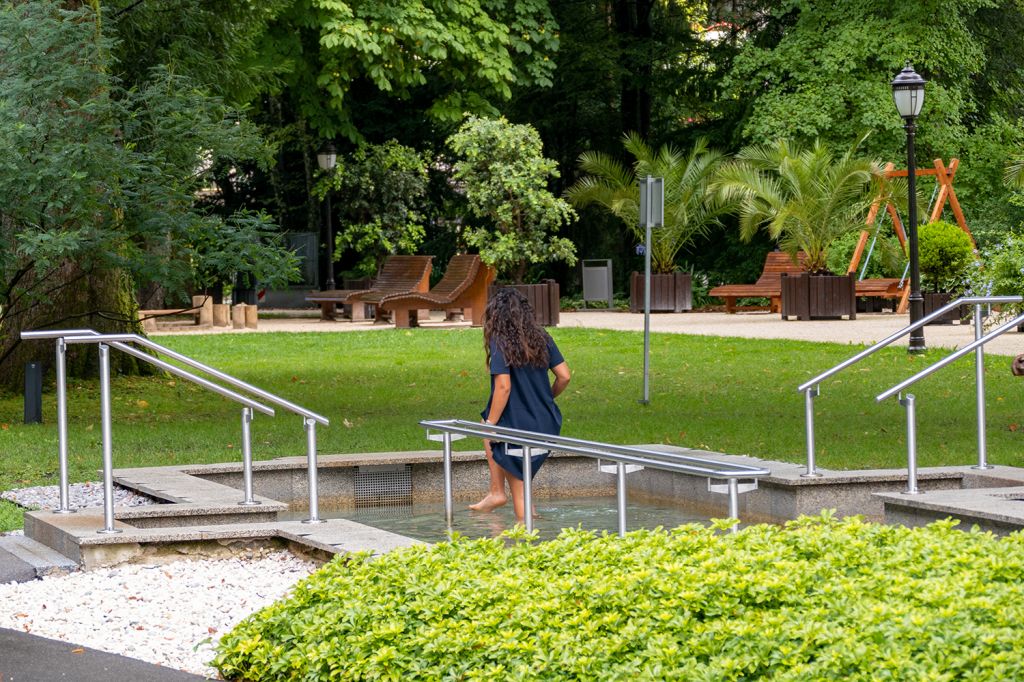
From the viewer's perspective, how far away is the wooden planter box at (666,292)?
31.4m

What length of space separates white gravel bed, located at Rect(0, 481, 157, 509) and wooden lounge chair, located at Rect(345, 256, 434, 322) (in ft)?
57.9

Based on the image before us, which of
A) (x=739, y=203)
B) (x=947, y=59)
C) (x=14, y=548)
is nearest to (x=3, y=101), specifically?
(x=14, y=548)

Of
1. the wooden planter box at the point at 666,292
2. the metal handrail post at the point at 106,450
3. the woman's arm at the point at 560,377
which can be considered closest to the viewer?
the metal handrail post at the point at 106,450

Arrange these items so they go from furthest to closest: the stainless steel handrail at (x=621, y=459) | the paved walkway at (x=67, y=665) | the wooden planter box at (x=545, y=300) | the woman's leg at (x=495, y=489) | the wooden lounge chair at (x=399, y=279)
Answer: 1. the wooden lounge chair at (x=399, y=279)
2. the wooden planter box at (x=545, y=300)
3. the woman's leg at (x=495, y=489)
4. the stainless steel handrail at (x=621, y=459)
5. the paved walkway at (x=67, y=665)

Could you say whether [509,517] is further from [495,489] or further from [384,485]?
[384,485]

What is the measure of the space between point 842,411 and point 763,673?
9.61 meters

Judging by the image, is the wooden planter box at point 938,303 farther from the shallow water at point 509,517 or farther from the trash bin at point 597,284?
the shallow water at point 509,517

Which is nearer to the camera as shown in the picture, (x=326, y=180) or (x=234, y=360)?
(x=234, y=360)

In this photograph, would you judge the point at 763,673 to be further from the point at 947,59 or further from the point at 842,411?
the point at 947,59

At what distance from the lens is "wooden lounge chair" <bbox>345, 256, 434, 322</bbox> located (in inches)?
1100

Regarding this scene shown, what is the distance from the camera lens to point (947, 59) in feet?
103

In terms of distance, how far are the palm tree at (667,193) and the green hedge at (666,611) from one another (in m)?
26.2

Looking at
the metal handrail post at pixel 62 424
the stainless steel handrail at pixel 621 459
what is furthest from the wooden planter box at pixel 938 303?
the metal handrail post at pixel 62 424

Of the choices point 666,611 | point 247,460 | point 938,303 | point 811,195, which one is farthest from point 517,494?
point 811,195
